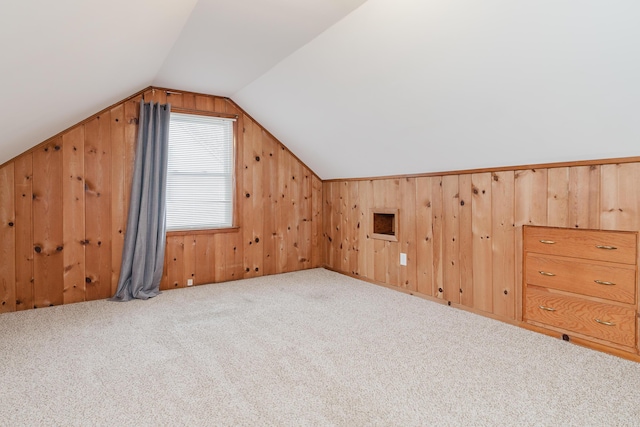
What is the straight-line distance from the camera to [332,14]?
7.71 feet

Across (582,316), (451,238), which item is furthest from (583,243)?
(451,238)

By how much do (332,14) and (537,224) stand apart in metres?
2.04

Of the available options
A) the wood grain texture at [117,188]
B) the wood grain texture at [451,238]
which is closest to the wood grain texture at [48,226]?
the wood grain texture at [117,188]

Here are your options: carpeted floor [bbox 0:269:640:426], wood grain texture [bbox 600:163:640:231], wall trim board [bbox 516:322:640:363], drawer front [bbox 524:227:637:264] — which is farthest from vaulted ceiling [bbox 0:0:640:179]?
carpeted floor [bbox 0:269:640:426]

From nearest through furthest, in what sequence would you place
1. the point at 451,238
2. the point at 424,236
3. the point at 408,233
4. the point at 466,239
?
the point at 466,239, the point at 451,238, the point at 424,236, the point at 408,233

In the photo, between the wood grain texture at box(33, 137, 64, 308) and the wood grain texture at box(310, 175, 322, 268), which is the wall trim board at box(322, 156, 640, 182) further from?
the wood grain texture at box(33, 137, 64, 308)

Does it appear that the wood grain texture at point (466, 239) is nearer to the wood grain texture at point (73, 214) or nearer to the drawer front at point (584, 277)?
the drawer front at point (584, 277)

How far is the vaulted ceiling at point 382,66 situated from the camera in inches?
66.1

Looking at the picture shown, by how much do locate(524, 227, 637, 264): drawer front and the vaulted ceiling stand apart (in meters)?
0.51

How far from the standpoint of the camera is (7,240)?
3238mm

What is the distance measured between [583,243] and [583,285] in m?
0.28

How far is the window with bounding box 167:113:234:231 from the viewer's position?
402cm

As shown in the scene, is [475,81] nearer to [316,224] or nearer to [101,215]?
[316,224]

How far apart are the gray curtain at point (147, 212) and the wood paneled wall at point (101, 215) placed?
5.6 inches
